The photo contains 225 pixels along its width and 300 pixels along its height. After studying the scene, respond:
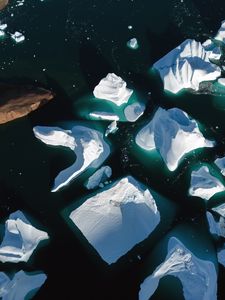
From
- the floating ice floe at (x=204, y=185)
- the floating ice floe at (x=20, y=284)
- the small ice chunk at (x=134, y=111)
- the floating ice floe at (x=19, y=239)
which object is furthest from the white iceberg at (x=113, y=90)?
the floating ice floe at (x=20, y=284)

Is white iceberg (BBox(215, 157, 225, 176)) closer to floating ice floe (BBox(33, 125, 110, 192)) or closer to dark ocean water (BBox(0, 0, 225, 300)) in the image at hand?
dark ocean water (BBox(0, 0, 225, 300))

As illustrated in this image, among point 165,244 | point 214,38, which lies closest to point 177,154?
point 165,244

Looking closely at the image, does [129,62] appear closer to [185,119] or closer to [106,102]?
[106,102]

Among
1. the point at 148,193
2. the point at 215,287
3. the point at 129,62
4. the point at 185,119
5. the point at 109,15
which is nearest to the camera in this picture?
the point at 215,287

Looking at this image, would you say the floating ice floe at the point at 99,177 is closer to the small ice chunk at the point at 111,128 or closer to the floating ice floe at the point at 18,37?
the small ice chunk at the point at 111,128

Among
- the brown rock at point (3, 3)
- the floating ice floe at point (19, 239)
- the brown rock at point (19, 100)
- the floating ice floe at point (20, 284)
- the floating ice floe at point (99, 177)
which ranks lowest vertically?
the floating ice floe at point (20, 284)
